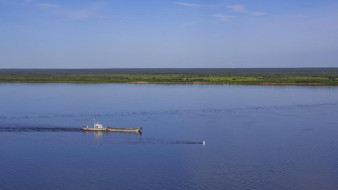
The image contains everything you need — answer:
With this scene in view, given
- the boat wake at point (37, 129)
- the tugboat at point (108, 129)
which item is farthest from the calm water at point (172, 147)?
the tugboat at point (108, 129)

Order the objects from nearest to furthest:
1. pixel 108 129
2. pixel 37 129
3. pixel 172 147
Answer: pixel 172 147, pixel 108 129, pixel 37 129

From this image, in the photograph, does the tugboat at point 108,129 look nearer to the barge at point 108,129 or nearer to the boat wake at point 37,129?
the barge at point 108,129

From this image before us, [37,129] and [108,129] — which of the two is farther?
[37,129]

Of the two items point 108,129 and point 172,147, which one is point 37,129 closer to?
point 108,129

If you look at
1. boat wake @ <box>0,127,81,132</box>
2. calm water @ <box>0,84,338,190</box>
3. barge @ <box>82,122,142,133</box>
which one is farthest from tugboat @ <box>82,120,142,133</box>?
boat wake @ <box>0,127,81,132</box>

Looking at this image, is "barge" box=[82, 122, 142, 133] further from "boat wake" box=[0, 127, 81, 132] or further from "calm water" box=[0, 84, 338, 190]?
"boat wake" box=[0, 127, 81, 132]

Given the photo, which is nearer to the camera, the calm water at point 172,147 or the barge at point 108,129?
the calm water at point 172,147

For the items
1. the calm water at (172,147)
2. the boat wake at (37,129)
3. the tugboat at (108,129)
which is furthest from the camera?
the boat wake at (37,129)

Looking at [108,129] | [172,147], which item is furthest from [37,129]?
[172,147]

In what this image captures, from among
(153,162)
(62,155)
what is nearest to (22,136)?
A: (62,155)
